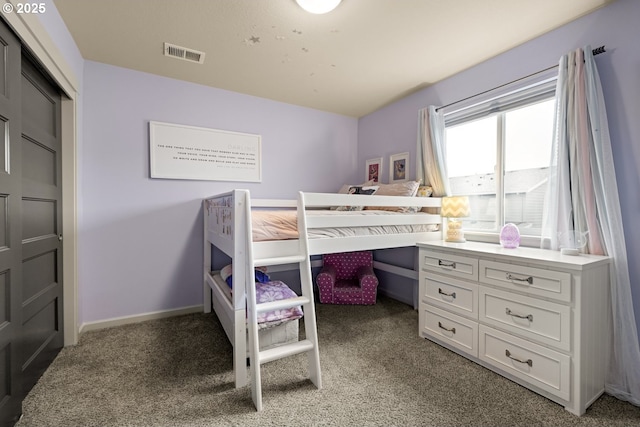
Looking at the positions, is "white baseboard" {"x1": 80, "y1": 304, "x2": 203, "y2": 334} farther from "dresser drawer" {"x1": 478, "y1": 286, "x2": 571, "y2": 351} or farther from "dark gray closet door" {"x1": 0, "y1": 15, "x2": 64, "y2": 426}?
"dresser drawer" {"x1": 478, "y1": 286, "x2": 571, "y2": 351}

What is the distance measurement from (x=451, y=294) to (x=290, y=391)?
1256 millimetres

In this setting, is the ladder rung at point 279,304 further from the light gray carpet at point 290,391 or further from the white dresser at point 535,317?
the white dresser at point 535,317

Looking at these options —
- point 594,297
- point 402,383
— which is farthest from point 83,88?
point 594,297

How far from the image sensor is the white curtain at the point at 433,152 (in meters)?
2.66

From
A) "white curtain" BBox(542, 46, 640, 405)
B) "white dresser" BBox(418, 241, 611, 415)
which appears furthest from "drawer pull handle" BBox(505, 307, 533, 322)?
"white curtain" BBox(542, 46, 640, 405)

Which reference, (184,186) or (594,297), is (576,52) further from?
(184,186)

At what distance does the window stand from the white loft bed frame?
426 millimetres

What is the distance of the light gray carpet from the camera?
1400 millimetres

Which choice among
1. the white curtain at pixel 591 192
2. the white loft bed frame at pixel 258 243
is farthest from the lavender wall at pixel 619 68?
the white loft bed frame at pixel 258 243

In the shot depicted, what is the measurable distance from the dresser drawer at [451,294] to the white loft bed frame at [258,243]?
1.21ft

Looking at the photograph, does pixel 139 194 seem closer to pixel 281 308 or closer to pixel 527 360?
pixel 281 308

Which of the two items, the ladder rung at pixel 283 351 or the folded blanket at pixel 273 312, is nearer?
the ladder rung at pixel 283 351

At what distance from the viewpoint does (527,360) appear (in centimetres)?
163

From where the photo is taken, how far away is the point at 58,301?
2023 millimetres
